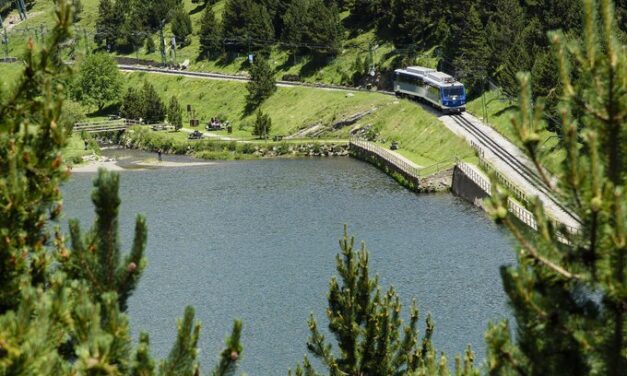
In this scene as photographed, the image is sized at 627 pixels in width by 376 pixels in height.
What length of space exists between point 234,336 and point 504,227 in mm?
4969

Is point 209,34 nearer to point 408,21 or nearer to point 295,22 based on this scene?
point 295,22

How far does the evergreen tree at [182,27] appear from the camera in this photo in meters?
178

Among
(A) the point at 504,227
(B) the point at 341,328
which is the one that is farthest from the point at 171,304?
(A) the point at 504,227

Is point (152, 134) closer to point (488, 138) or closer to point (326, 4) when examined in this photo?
point (326, 4)

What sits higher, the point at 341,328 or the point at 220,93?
the point at 341,328

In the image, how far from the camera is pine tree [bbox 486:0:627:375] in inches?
495

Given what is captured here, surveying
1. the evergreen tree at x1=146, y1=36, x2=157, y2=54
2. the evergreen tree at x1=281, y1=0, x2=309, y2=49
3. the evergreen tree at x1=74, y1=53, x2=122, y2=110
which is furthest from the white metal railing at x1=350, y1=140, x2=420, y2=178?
the evergreen tree at x1=146, y1=36, x2=157, y2=54

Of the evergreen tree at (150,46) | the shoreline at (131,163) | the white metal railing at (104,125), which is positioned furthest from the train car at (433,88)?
the evergreen tree at (150,46)

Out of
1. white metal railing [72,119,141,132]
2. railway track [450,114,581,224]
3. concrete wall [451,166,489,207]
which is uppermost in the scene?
railway track [450,114,581,224]

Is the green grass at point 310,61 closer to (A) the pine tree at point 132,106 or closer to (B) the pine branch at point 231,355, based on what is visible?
(A) the pine tree at point 132,106

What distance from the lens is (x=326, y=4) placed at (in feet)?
534

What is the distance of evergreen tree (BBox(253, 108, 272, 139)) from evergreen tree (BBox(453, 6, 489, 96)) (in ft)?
82.1

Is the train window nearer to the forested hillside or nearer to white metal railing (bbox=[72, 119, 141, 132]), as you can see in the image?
the forested hillside

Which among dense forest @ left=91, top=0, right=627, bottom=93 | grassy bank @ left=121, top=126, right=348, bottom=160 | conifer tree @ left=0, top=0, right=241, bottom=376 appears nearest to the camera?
conifer tree @ left=0, top=0, right=241, bottom=376
